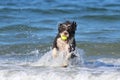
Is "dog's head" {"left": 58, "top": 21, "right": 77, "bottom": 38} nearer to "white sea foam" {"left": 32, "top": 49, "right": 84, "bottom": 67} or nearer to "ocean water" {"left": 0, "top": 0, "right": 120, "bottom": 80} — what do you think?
"white sea foam" {"left": 32, "top": 49, "right": 84, "bottom": 67}

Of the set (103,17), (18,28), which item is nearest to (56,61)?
(18,28)

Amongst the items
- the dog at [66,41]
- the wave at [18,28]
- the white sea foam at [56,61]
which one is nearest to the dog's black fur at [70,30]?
the dog at [66,41]

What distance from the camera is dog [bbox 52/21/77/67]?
8.85 meters

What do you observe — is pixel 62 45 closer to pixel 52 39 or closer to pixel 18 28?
pixel 52 39

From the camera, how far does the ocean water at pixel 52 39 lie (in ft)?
27.1

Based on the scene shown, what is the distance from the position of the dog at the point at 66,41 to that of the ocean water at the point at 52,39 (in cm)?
13

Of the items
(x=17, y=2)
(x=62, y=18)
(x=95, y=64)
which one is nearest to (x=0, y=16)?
(x=62, y=18)

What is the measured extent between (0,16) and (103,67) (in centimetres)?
965

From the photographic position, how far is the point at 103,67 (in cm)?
892

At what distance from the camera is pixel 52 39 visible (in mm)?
12703

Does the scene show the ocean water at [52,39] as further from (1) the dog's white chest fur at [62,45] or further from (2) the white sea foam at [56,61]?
(1) the dog's white chest fur at [62,45]

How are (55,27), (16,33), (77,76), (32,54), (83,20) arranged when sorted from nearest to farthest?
1. (77,76)
2. (32,54)
3. (16,33)
4. (55,27)
5. (83,20)

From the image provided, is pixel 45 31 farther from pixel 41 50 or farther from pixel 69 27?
pixel 69 27

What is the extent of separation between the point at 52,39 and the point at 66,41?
3745 mm
